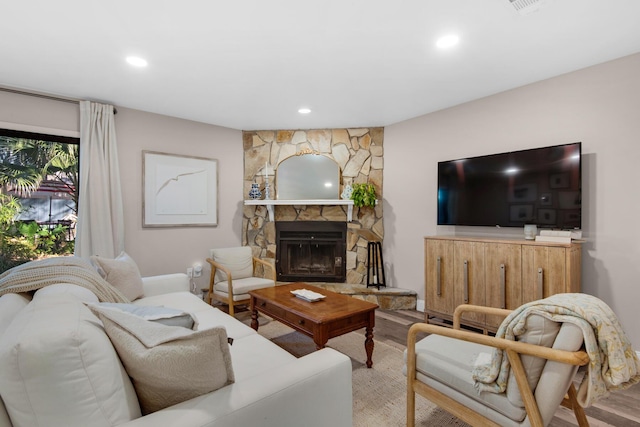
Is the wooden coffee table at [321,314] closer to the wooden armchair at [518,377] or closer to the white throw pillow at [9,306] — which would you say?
the wooden armchair at [518,377]

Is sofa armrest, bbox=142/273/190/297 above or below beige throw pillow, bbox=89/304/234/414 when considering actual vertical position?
below

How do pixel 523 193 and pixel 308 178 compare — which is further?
pixel 308 178

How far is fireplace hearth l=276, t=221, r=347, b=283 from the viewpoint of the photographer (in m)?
4.56

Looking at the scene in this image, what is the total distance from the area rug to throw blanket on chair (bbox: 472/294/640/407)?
88 cm

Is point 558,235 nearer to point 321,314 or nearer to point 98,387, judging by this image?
point 321,314

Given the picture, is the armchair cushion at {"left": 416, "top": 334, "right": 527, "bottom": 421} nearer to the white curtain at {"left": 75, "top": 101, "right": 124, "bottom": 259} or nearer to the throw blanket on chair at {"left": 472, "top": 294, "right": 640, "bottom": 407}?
the throw blanket on chair at {"left": 472, "top": 294, "right": 640, "bottom": 407}

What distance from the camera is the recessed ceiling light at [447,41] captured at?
7.53 feet

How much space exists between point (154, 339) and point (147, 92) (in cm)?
314

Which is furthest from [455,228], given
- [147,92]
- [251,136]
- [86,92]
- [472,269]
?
[86,92]

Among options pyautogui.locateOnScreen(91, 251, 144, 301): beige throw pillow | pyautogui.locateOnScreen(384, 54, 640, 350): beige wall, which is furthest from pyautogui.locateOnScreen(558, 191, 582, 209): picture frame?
pyautogui.locateOnScreen(91, 251, 144, 301): beige throw pillow

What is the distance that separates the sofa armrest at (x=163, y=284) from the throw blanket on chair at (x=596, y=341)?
2813 mm

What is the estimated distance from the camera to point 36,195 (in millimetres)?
3461

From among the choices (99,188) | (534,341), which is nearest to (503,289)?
(534,341)

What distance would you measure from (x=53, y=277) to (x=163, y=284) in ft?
4.65
